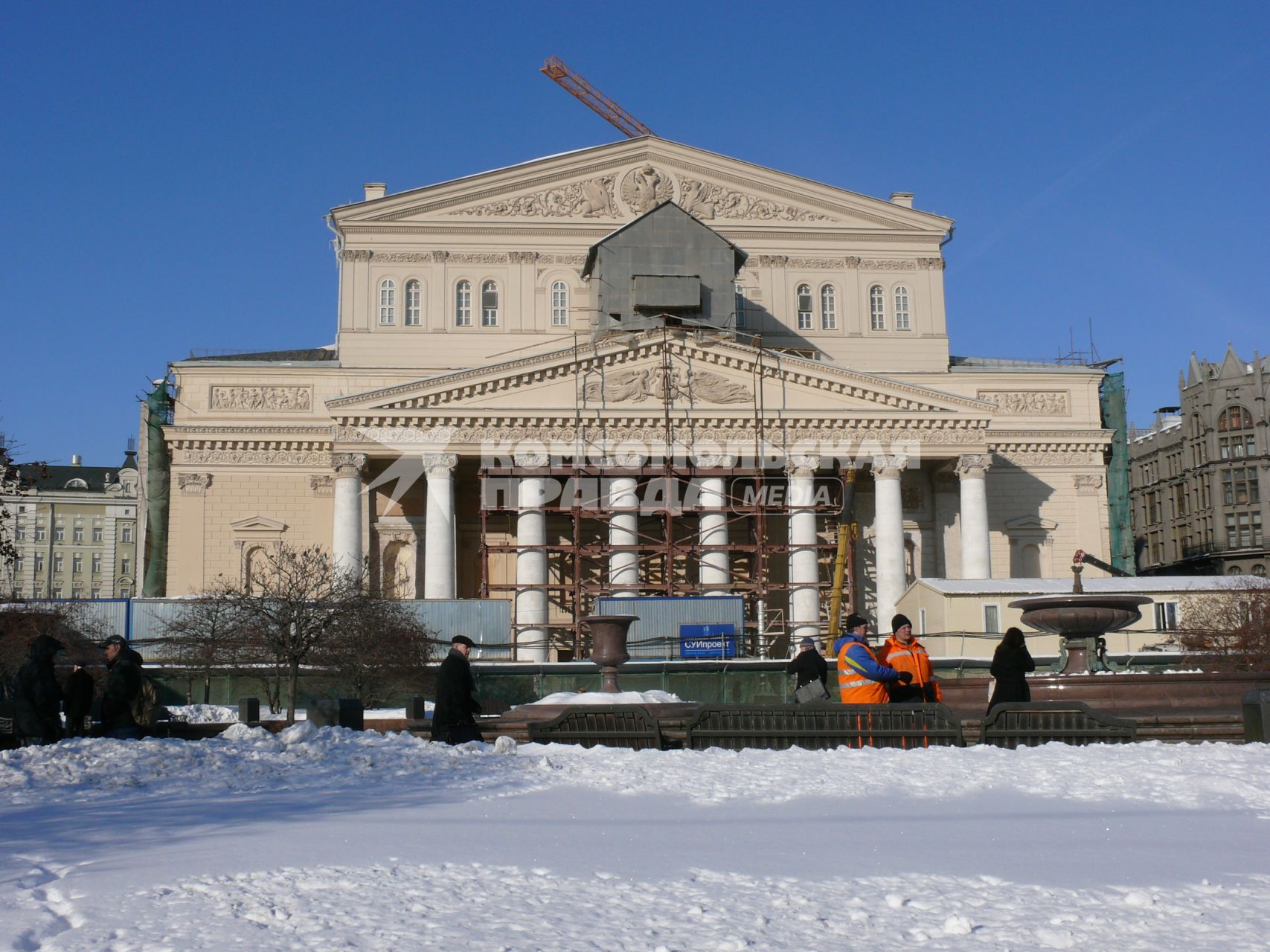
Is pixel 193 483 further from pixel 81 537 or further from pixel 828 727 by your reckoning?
pixel 81 537

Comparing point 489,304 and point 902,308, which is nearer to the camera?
point 489,304

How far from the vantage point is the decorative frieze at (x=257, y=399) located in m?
49.4

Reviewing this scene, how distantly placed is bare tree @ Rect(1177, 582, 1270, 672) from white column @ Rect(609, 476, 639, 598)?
16.6 m

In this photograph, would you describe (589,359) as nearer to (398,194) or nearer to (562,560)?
(562,560)

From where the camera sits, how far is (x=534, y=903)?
7027 millimetres

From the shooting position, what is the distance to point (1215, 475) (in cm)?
8012

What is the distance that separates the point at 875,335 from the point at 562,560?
15215 millimetres

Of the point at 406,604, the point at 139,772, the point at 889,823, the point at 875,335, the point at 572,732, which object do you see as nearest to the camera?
the point at 889,823

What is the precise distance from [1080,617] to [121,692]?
14.9m

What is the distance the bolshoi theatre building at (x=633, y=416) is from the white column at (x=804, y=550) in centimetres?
11

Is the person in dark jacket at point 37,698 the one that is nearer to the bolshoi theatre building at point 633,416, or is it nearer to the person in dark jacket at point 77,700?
the person in dark jacket at point 77,700

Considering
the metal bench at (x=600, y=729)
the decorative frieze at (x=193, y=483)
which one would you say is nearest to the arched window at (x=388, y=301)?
the decorative frieze at (x=193, y=483)

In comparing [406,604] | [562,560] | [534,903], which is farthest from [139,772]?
[562,560]

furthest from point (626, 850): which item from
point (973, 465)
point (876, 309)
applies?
point (876, 309)
